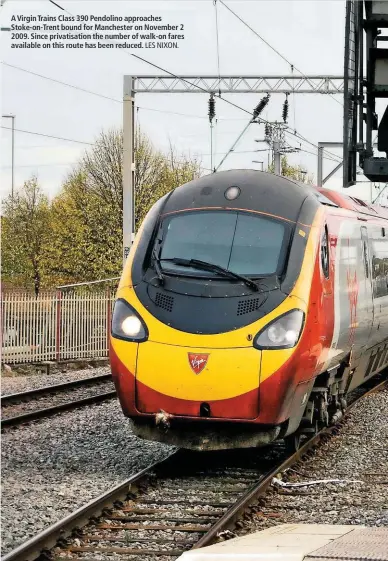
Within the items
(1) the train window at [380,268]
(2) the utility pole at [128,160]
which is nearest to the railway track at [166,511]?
→ (1) the train window at [380,268]

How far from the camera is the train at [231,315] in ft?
26.2

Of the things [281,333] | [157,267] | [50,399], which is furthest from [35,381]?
[281,333]

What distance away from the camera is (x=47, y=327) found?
74.3 ft

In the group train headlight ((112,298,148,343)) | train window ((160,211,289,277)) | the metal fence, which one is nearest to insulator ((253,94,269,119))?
the metal fence

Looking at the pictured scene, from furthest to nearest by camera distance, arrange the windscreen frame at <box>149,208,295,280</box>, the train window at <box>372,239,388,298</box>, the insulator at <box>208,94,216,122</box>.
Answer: the insulator at <box>208,94,216,122</box> < the train window at <box>372,239,388,298</box> < the windscreen frame at <box>149,208,295,280</box>

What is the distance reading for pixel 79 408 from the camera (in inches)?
535

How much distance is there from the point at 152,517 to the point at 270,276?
8.29 feet

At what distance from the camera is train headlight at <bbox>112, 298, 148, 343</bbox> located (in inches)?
325

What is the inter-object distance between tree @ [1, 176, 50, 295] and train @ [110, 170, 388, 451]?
106 ft

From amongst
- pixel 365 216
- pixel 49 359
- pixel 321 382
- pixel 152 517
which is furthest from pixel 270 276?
pixel 49 359

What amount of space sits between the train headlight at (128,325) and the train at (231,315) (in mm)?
12

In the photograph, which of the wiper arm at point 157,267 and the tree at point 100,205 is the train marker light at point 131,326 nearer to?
the wiper arm at point 157,267

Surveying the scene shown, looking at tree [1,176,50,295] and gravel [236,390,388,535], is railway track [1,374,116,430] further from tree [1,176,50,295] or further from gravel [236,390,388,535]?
A: tree [1,176,50,295]

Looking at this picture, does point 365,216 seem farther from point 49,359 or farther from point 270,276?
point 49,359
